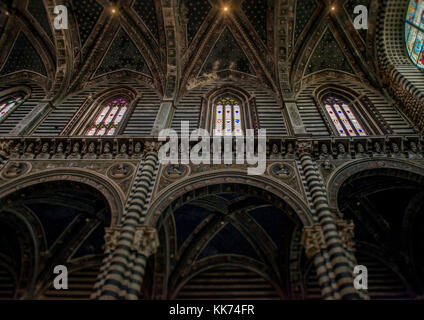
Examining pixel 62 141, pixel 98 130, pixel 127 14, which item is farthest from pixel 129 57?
pixel 62 141

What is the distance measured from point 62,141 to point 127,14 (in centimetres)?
934

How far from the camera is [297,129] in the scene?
433 inches

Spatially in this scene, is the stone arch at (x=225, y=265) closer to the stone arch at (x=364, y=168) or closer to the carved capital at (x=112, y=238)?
the stone arch at (x=364, y=168)

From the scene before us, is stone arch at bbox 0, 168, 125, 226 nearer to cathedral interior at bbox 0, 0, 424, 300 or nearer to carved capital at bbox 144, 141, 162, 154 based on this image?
cathedral interior at bbox 0, 0, 424, 300

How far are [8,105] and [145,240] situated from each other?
40.0 ft

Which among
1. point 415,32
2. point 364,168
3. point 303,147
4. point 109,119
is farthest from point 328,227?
point 415,32

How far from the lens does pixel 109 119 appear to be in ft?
43.5

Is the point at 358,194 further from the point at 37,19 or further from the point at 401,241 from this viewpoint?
the point at 37,19

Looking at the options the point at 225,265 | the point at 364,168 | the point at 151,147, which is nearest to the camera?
the point at 364,168

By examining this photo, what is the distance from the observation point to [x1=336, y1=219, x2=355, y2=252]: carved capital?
733 cm

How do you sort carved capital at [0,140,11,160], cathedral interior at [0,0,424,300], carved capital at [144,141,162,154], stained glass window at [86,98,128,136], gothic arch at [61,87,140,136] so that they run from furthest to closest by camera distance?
stained glass window at [86,98,128,136]
gothic arch at [61,87,140,136]
carved capital at [144,141,162,154]
carved capital at [0,140,11,160]
cathedral interior at [0,0,424,300]

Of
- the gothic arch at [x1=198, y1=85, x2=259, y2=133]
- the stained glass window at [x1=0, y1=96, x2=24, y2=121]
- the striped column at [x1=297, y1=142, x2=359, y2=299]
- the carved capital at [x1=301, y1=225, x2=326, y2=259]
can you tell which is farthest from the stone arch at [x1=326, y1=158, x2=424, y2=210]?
the stained glass window at [x1=0, y1=96, x2=24, y2=121]

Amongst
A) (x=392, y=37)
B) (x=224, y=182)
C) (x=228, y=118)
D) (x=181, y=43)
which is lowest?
(x=224, y=182)

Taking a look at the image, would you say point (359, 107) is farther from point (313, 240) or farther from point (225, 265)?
point (225, 265)
